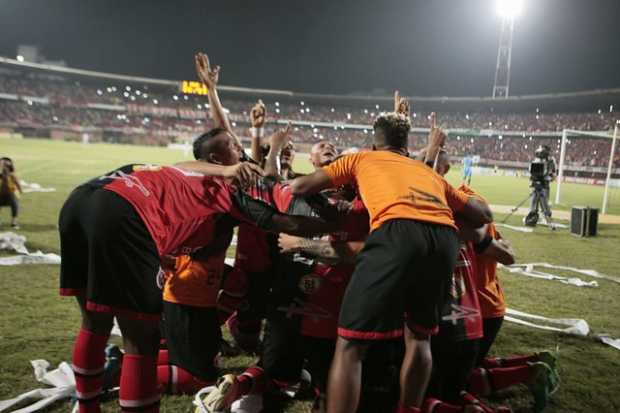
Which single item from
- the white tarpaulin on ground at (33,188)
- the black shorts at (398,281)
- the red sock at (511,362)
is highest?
the black shorts at (398,281)

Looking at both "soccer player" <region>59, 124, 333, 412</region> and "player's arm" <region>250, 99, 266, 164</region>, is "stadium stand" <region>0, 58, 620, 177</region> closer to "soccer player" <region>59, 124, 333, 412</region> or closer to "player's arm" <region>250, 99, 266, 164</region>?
"player's arm" <region>250, 99, 266, 164</region>

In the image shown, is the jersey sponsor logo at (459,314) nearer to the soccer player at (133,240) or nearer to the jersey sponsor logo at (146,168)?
the soccer player at (133,240)

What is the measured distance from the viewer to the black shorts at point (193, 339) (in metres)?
3.73

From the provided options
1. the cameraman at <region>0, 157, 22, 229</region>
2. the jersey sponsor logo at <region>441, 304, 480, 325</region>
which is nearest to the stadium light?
the cameraman at <region>0, 157, 22, 229</region>

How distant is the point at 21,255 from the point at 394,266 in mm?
7213

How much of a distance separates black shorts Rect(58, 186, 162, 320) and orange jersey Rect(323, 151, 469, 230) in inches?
48.6

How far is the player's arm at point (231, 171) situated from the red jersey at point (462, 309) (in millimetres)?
1574

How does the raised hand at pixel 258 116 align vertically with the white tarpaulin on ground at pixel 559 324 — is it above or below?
above

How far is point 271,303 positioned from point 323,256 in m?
0.65

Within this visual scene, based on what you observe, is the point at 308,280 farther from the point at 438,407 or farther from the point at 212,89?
the point at 212,89

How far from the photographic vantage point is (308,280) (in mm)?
3602

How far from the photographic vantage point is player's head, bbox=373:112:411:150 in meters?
3.42

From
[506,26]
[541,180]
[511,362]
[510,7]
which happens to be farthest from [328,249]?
[506,26]

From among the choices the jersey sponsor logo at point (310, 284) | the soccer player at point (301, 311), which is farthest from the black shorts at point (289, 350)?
the jersey sponsor logo at point (310, 284)
